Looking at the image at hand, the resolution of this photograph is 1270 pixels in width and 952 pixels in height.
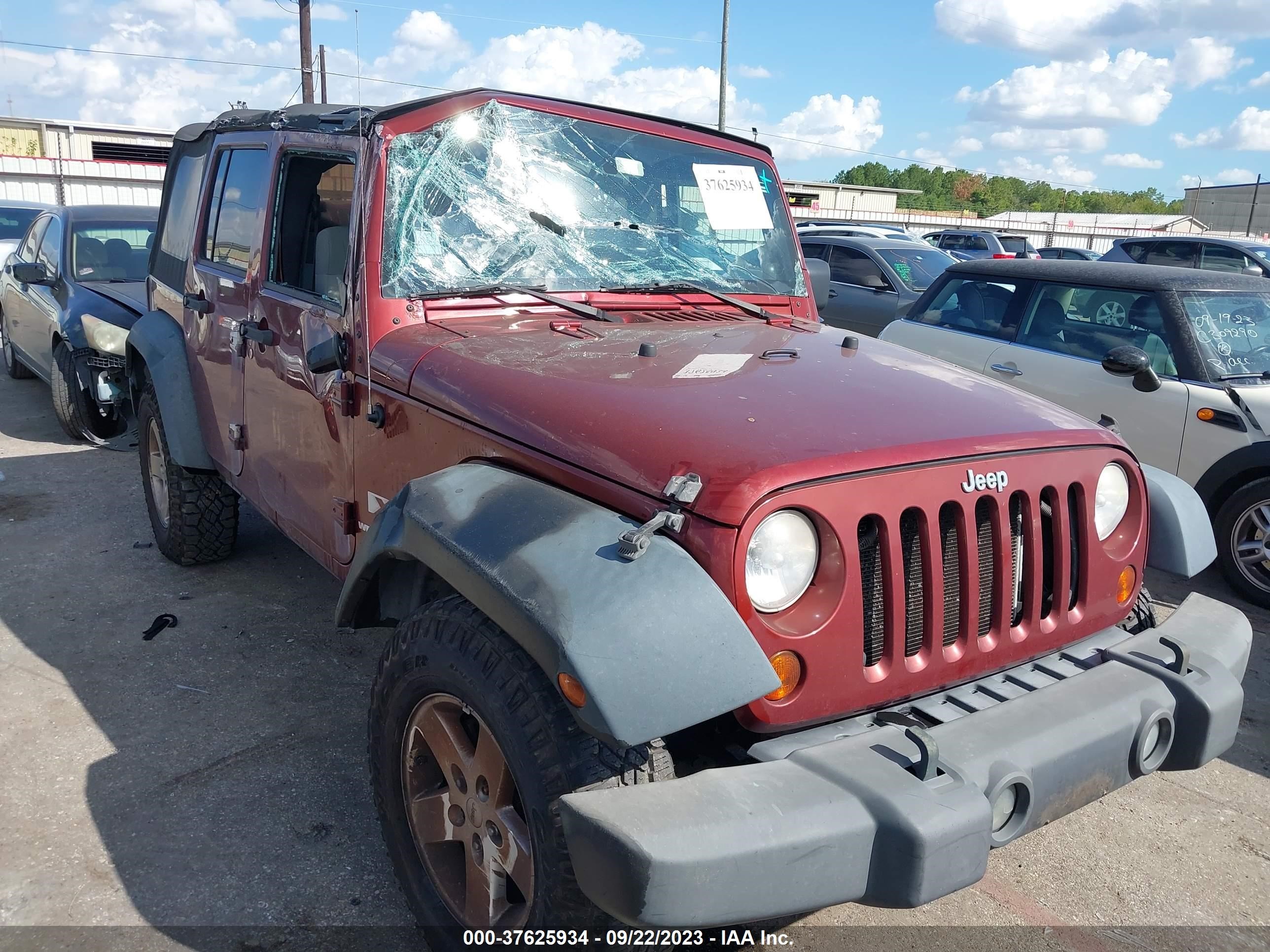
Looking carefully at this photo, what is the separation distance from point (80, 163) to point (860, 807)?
1234 inches

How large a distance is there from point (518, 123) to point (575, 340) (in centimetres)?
84

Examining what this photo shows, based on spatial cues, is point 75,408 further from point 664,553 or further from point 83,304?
point 664,553

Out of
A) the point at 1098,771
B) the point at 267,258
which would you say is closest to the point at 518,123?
the point at 267,258

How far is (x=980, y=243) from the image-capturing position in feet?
73.9

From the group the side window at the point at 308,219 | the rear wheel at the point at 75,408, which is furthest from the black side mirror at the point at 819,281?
the rear wheel at the point at 75,408

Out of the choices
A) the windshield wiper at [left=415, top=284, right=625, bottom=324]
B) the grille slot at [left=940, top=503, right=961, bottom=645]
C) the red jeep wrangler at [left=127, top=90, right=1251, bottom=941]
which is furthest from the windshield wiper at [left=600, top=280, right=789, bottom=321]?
the grille slot at [left=940, top=503, right=961, bottom=645]

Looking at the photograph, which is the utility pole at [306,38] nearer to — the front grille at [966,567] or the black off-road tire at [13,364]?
the black off-road tire at [13,364]

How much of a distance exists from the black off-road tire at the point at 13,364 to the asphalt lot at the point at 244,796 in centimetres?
545

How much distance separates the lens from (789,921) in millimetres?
2682

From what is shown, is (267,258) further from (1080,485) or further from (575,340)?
(1080,485)

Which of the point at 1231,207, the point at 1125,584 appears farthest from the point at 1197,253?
the point at 1231,207

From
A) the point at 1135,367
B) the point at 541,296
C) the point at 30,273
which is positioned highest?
the point at 541,296

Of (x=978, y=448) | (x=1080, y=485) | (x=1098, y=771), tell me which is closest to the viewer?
(x=1098, y=771)

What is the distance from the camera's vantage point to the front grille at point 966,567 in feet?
6.98
